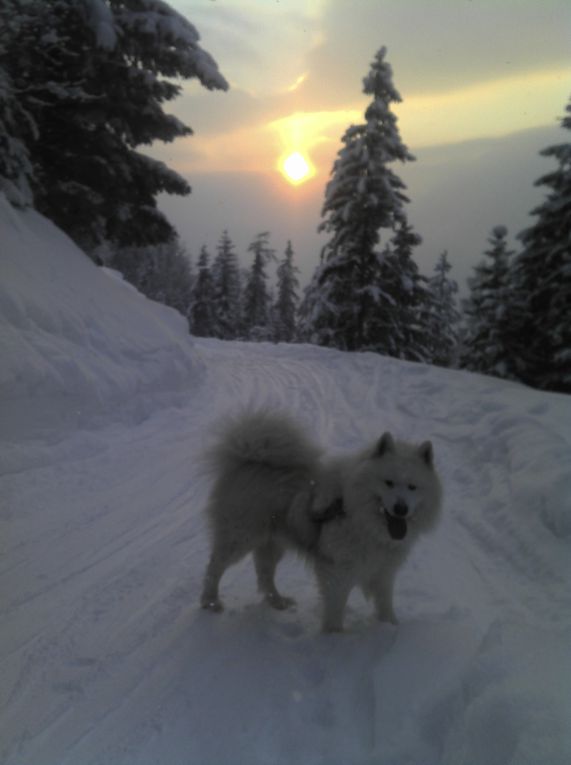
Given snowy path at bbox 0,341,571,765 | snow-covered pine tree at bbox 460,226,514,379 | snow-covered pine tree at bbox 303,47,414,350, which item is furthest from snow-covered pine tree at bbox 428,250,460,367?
snowy path at bbox 0,341,571,765

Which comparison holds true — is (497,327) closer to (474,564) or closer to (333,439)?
(333,439)

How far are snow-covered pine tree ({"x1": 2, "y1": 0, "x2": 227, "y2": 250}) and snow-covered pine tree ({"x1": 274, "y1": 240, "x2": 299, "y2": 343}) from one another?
3299cm

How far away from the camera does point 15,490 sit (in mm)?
5133

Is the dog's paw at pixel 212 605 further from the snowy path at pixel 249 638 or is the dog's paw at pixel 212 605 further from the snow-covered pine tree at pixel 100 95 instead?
the snow-covered pine tree at pixel 100 95

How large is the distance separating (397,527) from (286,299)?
43890 millimetres

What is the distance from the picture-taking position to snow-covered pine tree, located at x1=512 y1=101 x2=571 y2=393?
14781 mm

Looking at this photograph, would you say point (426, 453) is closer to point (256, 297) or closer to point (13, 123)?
point (13, 123)

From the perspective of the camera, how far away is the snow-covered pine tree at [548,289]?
14.8m

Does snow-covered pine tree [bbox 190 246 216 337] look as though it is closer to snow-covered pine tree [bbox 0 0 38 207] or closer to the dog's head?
snow-covered pine tree [bbox 0 0 38 207]

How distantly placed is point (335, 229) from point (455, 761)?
19.4 meters

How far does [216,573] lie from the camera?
12.1 ft

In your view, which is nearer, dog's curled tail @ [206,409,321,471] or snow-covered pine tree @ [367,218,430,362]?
dog's curled tail @ [206,409,321,471]

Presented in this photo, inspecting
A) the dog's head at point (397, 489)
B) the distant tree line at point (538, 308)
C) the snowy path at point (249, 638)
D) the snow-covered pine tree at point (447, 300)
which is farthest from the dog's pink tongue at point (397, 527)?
the snow-covered pine tree at point (447, 300)

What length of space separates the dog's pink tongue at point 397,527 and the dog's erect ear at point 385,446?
A: 1.38 ft
